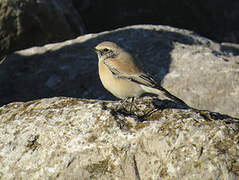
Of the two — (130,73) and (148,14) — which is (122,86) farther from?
(148,14)

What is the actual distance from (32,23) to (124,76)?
5777mm

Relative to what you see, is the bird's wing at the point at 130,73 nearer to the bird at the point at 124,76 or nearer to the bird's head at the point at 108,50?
the bird at the point at 124,76

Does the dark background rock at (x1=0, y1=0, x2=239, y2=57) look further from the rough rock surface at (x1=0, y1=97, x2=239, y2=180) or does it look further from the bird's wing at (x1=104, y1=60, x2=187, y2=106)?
the rough rock surface at (x1=0, y1=97, x2=239, y2=180)

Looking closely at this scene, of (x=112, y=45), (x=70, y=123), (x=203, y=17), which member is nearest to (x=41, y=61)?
(x=112, y=45)

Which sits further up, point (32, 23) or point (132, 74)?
point (132, 74)

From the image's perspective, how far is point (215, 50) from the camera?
11.2 meters

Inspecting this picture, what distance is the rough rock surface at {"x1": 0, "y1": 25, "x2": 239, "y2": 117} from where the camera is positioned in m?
9.12

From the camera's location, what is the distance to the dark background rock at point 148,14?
50.7ft

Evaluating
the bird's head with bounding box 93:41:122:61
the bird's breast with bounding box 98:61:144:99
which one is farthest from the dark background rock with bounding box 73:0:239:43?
the bird's breast with bounding box 98:61:144:99

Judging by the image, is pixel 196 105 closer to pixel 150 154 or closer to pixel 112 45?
pixel 112 45

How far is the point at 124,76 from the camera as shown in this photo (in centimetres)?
652

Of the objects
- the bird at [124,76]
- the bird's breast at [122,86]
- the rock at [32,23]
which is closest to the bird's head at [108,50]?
the bird at [124,76]

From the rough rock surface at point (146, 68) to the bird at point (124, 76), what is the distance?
8.04 ft

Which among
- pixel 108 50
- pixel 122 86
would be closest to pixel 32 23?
pixel 108 50
